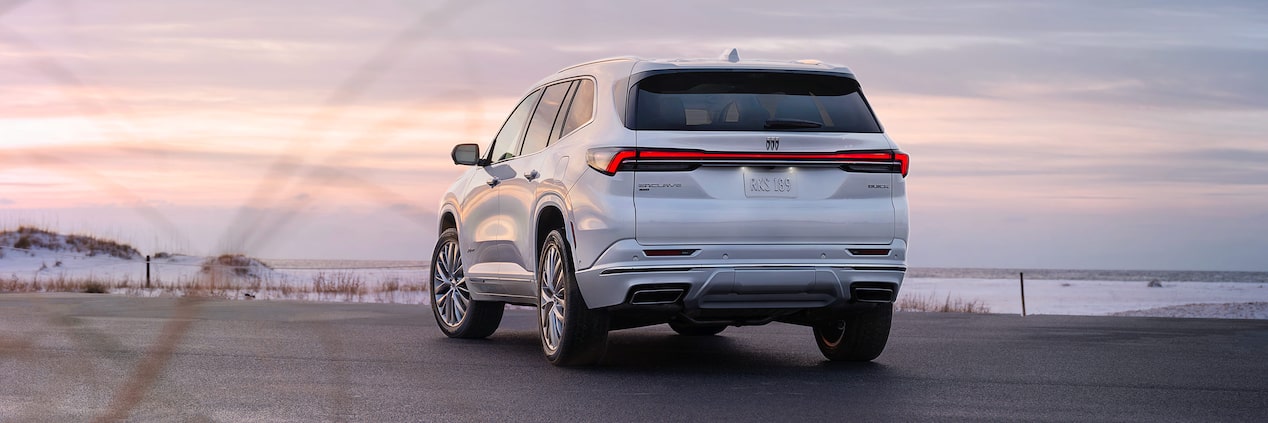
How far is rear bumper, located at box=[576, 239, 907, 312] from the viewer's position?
23.7 ft

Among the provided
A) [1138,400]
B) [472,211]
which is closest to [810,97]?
[1138,400]

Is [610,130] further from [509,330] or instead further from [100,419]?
[509,330]

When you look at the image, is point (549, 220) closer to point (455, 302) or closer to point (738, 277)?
point (738, 277)

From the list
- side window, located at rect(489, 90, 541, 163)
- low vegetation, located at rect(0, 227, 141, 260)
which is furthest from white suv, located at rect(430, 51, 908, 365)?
low vegetation, located at rect(0, 227, 141, 260)

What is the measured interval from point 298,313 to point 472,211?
495cm

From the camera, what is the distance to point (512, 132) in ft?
32.6

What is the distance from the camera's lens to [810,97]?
786cm

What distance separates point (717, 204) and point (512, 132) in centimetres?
307

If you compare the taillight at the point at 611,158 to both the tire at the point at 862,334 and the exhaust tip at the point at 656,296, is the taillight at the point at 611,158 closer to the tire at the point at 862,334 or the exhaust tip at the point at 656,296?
the exhaust tip at the point at 656,296

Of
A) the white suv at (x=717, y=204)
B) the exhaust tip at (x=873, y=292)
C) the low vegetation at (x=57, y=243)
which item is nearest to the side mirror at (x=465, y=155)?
the white suv at (x=717, y=204)

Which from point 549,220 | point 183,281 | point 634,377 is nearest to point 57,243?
point 183,281

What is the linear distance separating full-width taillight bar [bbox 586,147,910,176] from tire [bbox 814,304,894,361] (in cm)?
115

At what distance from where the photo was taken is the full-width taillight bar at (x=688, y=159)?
7.26 meters

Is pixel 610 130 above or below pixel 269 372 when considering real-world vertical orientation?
above
